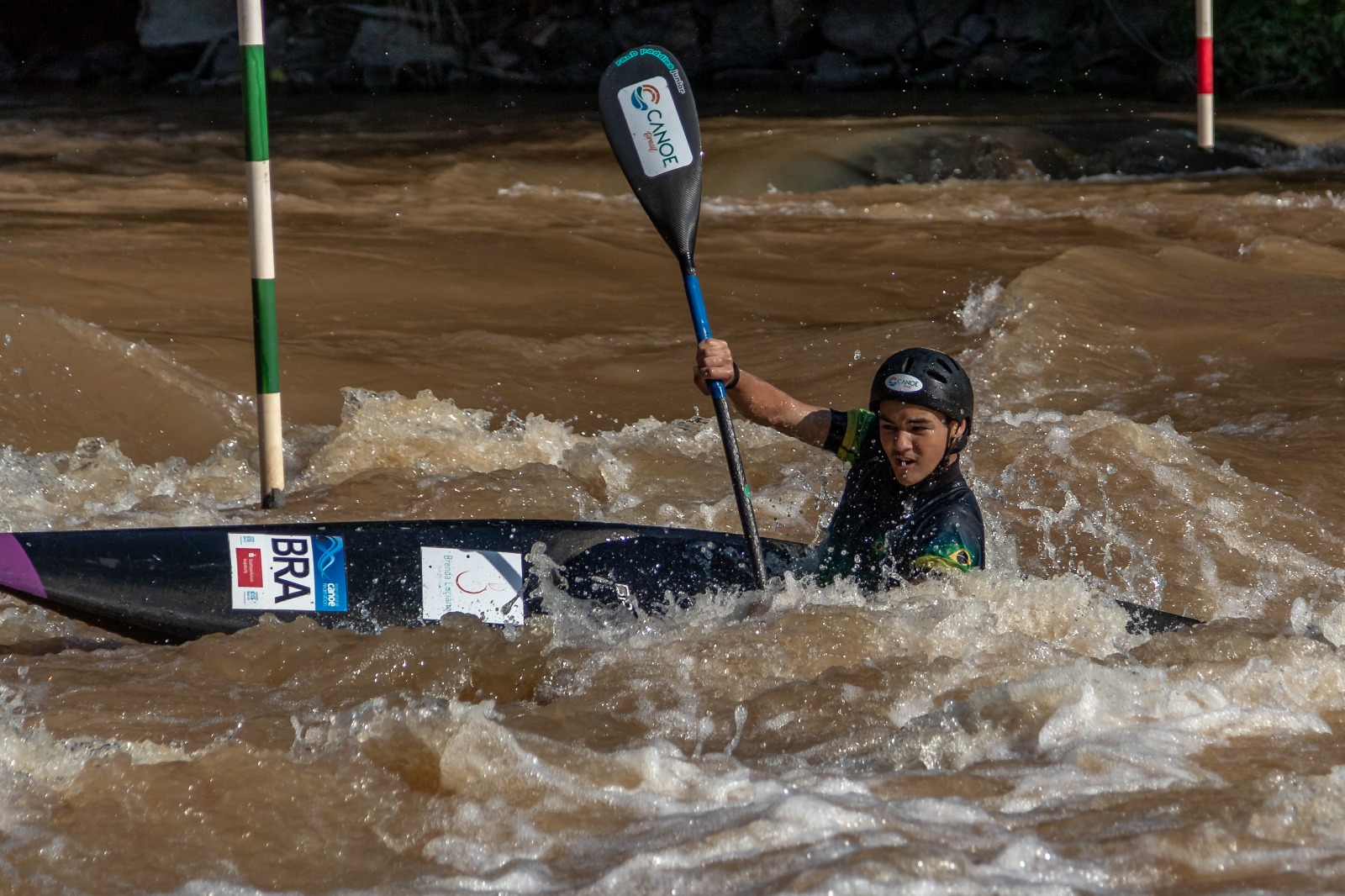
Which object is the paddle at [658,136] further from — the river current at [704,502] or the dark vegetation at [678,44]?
the dark vegetation at [678,44]

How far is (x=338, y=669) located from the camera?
3.02 m

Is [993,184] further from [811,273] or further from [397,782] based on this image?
[397,782]

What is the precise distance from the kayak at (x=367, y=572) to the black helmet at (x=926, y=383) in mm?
606

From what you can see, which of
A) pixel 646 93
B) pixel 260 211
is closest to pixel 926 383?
pixel 646 93

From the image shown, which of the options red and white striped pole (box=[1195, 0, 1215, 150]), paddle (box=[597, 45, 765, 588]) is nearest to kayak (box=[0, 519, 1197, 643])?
paddle (box=[597, 45, 765, 588])

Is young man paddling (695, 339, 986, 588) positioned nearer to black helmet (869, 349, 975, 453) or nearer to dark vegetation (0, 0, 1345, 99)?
black helmet (869, 349, 975, 453)

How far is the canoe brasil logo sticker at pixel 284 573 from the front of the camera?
3262mm

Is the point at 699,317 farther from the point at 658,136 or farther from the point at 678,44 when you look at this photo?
the point at 678,44

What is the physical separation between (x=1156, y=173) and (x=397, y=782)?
8.42 metres

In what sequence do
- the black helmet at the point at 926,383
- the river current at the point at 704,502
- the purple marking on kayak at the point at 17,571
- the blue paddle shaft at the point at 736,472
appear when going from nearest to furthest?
the river current at the point at 704,502 < the black helmet at the point at 926,383 < the purple marking on kayak at the point at 17,571 < the blue paddle shaft at the point at 736,472

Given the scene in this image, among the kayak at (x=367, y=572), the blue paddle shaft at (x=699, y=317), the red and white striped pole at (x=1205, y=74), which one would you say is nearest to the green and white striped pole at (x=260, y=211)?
the kayak at (x=367, y=572)

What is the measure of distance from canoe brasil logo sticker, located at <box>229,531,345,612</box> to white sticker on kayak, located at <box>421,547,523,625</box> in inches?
7.7

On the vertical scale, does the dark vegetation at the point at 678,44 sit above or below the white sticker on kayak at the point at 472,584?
above

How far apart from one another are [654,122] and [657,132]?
0.03 metres
